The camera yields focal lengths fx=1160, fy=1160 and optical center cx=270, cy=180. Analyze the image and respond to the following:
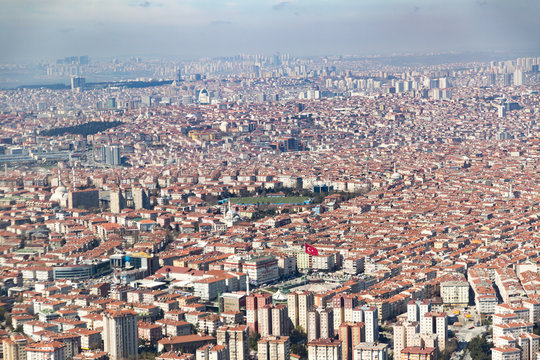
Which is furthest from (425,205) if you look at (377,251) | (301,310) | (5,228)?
(301,310)

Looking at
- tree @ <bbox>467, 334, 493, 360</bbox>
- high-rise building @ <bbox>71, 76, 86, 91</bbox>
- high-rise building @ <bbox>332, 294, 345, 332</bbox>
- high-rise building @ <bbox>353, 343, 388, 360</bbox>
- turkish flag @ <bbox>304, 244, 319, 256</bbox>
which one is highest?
high-rise building @ <bbox>71, 76, 86, 91</bbox>

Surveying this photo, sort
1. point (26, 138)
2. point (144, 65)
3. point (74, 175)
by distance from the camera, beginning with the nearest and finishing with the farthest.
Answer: point (74, 175)
point (26, 138)
point (144, 65)

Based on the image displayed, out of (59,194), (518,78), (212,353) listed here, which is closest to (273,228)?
(59,194)

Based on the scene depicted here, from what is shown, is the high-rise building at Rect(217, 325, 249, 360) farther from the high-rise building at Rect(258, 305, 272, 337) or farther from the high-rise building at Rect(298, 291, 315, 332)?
the high-rise building at Rect(298, 291, 315, 332)

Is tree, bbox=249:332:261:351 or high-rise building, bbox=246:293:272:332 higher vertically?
high-rise building, bbox=246:293:272:332

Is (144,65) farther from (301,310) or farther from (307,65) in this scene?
(301,310)

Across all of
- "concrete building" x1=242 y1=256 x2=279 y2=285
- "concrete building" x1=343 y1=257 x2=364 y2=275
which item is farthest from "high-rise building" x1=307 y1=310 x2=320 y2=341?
"concrete building" x1=343 y1=257 x2=364 y2=275

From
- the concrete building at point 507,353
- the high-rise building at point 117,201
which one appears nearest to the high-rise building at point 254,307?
the concrete building at point 507,353
